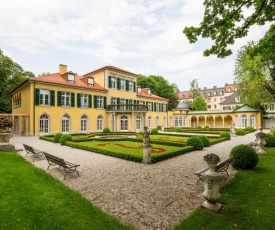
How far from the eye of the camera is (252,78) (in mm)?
26609

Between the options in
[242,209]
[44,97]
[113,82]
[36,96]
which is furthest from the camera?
[113,82]

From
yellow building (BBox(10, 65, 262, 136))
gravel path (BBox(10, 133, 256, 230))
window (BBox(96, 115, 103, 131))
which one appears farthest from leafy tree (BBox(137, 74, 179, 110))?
gravel path (BBox(10, 133, 256, 230))

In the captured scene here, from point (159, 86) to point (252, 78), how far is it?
27654mm

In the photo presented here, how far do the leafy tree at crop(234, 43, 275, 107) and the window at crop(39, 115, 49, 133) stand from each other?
87.5 ft

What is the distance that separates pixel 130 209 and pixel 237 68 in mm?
30746

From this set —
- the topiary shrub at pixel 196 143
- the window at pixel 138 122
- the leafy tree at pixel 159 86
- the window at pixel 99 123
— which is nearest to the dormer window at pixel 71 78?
the window at pixel 99 123

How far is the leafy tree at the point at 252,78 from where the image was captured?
24844mm

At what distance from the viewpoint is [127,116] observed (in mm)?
28422

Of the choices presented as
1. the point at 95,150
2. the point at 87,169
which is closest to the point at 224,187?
the point at 87,169

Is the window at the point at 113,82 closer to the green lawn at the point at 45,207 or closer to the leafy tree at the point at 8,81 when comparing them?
the leafy tree at the point at 8,81

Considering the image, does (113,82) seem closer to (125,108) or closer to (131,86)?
(131,86)

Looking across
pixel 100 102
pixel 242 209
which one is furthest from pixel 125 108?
pixel 242 209

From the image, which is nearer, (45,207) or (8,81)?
(45,207)

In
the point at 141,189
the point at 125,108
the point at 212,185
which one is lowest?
the point at 141,189
